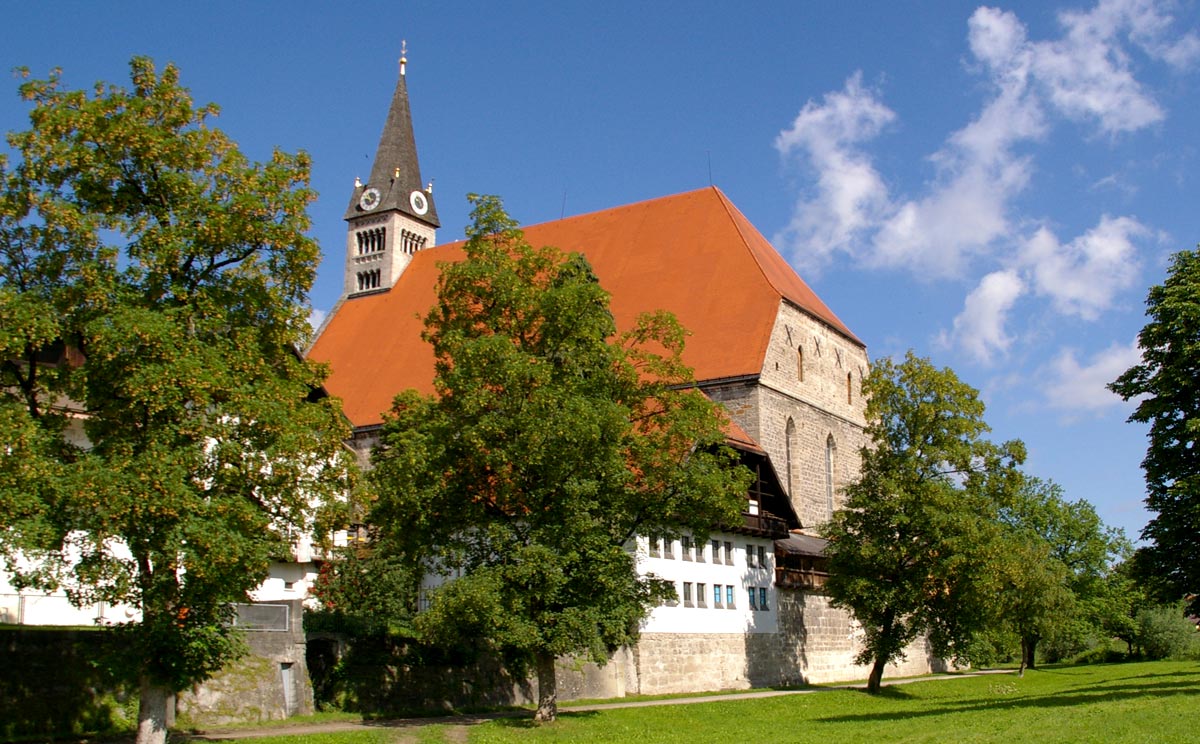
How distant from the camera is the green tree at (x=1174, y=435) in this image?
72.1 feet

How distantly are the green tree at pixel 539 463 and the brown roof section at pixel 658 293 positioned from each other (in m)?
14.5

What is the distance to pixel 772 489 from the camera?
3459 centimetres

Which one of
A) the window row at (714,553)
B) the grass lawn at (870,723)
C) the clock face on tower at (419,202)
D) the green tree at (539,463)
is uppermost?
the clock face on tower at (419,202)

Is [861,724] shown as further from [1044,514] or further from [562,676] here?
[1044,514]

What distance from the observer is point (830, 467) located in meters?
41.5

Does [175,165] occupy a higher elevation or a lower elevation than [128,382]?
higher

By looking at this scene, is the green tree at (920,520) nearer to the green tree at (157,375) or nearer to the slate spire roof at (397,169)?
the green tree at (157,375)

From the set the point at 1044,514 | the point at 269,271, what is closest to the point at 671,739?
the point at 269,271

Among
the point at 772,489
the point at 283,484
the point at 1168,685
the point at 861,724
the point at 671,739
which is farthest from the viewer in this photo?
the point at 772,489

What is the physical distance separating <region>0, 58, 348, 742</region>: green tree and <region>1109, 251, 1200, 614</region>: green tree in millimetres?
15339

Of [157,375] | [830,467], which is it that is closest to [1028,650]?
[830,467]

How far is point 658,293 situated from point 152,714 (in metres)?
28.1

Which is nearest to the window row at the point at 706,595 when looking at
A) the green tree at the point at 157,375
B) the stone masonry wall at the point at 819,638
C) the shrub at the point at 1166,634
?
the stone masonry wall at the point at 819,638

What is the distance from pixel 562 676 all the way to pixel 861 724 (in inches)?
299
